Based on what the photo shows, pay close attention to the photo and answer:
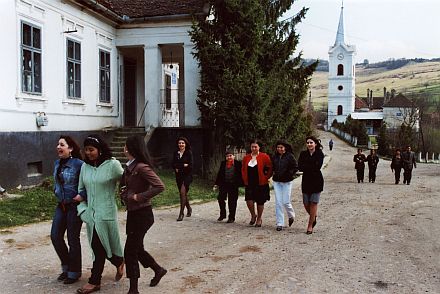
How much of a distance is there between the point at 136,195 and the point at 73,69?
37.8 feet

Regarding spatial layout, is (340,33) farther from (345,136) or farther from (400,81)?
(400,81)

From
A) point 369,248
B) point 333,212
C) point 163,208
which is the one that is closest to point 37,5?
point 163,208

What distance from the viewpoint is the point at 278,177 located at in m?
9.59

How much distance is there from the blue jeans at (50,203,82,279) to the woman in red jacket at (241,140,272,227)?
15.1 feet

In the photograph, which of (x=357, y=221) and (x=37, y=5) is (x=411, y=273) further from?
(x=37, y=5)

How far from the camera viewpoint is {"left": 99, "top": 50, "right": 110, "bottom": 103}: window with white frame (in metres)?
17.8

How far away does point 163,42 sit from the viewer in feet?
60.9

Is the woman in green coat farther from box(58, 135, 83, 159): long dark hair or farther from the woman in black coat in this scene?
the woman in black coat

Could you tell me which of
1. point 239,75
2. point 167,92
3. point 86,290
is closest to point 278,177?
point 86,290

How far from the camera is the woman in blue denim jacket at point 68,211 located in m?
5.95

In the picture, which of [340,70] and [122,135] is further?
[340,70]

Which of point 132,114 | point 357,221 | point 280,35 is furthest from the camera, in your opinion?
point 132,114

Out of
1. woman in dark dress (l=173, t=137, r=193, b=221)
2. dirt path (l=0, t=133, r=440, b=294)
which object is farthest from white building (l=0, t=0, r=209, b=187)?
woman in dark dress (l=173, t=137, r=193, b=221)

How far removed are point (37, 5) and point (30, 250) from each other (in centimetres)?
853
